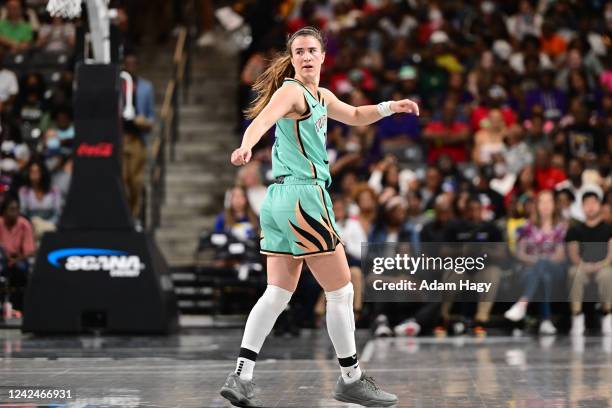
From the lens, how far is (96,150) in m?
13.6

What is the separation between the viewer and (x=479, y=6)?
21.8 meters

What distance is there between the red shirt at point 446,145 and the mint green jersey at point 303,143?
10956mm

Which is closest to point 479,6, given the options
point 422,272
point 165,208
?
point 165,208

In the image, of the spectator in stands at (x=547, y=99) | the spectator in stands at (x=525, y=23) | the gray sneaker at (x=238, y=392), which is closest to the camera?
the gray sneaker at (x=238, y=392)

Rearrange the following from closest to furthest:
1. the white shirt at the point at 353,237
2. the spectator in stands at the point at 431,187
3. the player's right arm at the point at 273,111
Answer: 1. the player's right arm at the point at 273,111
2. the white shirt at the point at 353,237
3. the spectator in stands at the point at 431,187

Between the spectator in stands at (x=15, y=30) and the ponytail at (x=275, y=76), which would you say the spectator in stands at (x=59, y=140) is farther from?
the ponytail at (x=275, y=76)

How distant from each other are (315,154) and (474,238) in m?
7.80

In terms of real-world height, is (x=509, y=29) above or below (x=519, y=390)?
above

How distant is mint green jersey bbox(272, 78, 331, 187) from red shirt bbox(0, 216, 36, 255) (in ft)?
26.1

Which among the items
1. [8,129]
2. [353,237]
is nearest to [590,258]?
[353,237]

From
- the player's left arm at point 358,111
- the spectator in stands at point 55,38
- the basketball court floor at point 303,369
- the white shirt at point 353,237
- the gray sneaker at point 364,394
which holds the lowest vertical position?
the basketball court floor at point 303,369

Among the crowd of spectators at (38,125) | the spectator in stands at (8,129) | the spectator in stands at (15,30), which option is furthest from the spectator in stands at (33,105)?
the spectator in stands at (15,30)

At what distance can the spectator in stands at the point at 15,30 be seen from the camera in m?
20.9

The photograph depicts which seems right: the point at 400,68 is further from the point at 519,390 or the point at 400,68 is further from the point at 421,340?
the point at 519,390
